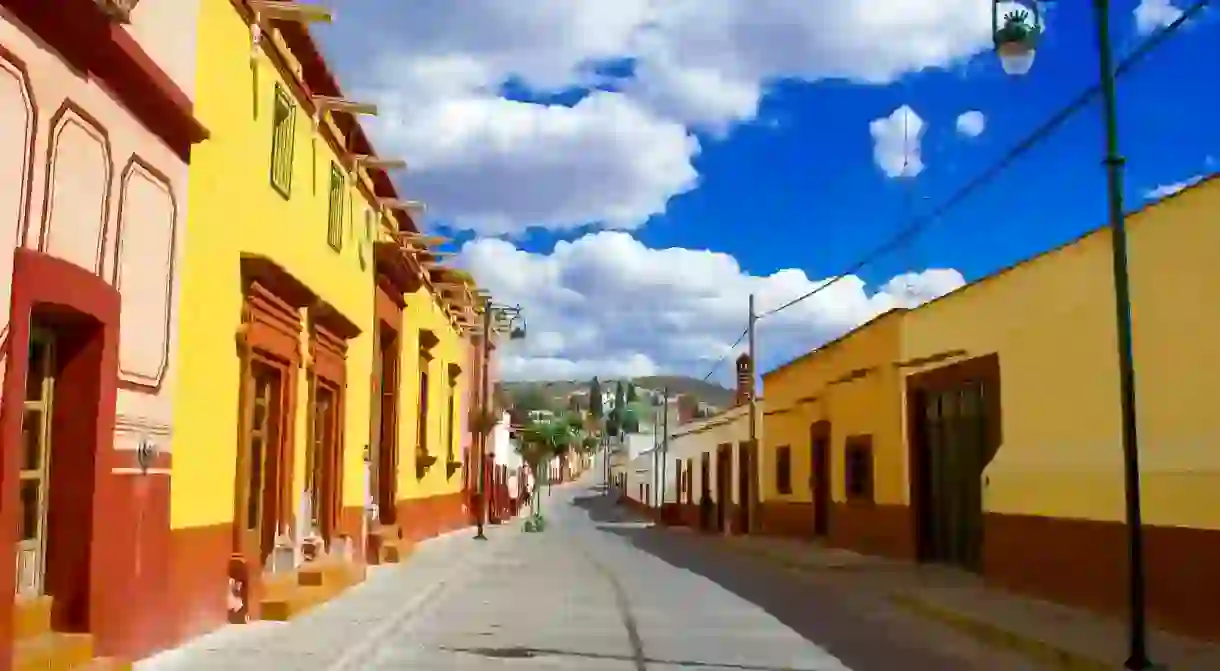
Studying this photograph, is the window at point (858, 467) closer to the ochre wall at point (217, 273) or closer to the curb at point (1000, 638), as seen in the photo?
the curb at point (1000, 638)

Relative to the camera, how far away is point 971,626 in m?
12.3

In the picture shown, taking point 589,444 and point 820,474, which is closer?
point 820,474

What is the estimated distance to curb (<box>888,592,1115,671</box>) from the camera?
32.4ft

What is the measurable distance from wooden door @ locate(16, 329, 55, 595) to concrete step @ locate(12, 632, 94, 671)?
37 centimetres

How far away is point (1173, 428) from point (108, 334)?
370 inches

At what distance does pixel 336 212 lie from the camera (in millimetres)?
17344

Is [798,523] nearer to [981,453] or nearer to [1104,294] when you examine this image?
[981,453]

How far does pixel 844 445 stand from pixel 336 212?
12.2m

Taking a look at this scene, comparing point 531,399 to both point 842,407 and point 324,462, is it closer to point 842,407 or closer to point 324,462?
point 842,407

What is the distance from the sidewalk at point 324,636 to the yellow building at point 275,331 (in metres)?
0.27

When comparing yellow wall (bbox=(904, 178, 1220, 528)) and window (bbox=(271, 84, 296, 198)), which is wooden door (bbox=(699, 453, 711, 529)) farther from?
window (bbox=(271, 84, 296, 198))

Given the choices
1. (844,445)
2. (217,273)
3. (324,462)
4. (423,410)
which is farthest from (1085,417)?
(423,410)

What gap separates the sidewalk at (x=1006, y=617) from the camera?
10000 mm

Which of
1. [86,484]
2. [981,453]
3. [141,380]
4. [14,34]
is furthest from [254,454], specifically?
[981,453]
